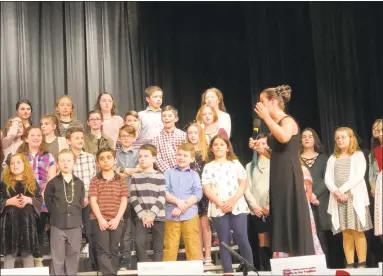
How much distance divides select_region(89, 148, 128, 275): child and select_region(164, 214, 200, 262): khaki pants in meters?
0.42

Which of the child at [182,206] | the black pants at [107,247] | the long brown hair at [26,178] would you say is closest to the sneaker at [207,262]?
the child at [182,206]

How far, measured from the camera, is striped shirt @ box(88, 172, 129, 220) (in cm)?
493

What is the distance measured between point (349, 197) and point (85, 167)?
7.53ft

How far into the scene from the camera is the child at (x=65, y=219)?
4727mm

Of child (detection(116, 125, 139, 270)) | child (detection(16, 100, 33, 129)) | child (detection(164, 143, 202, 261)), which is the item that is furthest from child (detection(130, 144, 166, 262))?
child (detection(16, 100, 33, 129))

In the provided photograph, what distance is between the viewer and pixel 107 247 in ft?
16.0

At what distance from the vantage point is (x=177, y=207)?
5.10 metres

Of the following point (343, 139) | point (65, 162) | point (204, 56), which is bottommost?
point (65, 162)

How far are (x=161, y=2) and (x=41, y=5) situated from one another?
4.87ft

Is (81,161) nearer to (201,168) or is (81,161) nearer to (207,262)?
(201,168)

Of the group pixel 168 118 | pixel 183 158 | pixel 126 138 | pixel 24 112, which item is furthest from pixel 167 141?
pixel 24 112

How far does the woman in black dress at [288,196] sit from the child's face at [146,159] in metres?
1.37

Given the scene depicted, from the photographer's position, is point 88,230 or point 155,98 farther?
point 155,98

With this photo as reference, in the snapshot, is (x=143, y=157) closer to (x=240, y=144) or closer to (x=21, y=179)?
(x=21, y=179)
